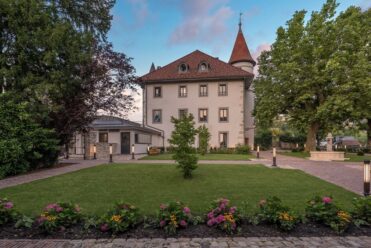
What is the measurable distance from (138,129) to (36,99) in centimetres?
1402

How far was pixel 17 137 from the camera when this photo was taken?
12047 mm

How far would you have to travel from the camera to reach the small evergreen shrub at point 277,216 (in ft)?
15.2

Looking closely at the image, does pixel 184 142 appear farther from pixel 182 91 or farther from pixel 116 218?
pixel 182 91

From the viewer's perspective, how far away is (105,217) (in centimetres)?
469

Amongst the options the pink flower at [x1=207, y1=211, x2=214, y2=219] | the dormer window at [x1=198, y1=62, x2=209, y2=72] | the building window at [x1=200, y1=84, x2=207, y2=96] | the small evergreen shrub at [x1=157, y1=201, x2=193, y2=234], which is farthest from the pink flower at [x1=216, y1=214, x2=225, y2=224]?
the dormer window at [x1=198, y1=62, x2=209, y2=72]

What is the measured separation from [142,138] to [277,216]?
963 inches

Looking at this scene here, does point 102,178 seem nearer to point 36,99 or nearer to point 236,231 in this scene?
point 36,99

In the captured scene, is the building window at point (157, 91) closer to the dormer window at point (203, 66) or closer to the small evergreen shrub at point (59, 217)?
the dormer window at point (203, 66)

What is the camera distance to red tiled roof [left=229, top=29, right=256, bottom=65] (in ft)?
121

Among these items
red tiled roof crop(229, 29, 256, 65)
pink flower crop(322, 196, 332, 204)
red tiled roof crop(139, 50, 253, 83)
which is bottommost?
pink flower crop(322, 196, 332, 204)

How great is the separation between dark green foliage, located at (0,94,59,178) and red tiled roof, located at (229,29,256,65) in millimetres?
29288

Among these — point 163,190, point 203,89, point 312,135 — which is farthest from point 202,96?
point 163,190

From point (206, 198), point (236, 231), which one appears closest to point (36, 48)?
point (206, 198)

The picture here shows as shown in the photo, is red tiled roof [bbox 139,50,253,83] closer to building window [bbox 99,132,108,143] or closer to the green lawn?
building window [bbox 99,132,108,143]
